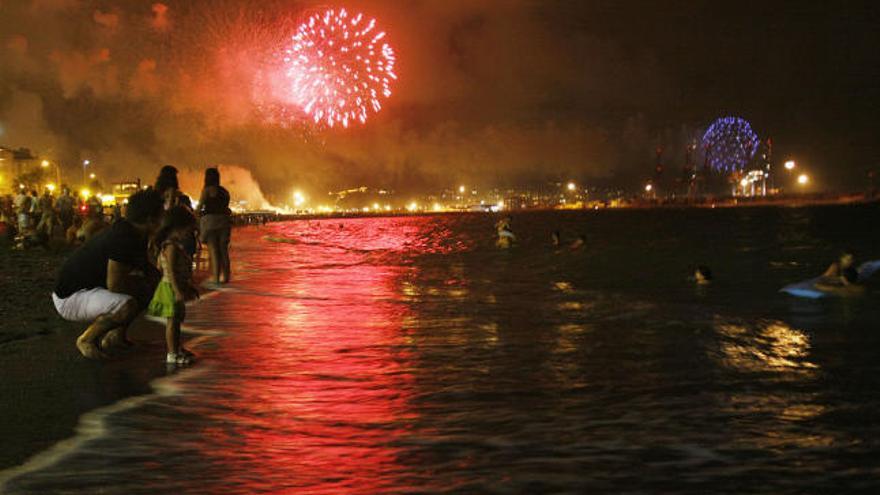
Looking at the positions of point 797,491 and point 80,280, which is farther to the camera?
point 80,280

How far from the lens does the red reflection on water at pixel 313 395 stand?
6137 mm

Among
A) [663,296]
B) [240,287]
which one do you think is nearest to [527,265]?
[663,296]

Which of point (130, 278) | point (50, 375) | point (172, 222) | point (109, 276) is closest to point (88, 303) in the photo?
point (109, 276)

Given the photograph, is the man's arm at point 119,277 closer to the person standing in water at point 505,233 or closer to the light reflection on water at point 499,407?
the light reflection on water at point 499,407

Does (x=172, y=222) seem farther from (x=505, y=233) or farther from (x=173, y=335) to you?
(x=505, y=233)

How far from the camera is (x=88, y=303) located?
9.63 meters

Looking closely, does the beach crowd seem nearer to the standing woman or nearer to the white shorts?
the white shorts

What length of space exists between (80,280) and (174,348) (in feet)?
3.90

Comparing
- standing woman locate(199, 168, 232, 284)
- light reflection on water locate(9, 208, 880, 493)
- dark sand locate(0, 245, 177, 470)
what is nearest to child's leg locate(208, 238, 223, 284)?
standing woman locate(199, 168, 232, 284)

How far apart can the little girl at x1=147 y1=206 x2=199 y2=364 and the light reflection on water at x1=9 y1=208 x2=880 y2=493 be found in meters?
0.51

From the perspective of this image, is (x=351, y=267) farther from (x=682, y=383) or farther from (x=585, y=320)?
(x=682, y=383)

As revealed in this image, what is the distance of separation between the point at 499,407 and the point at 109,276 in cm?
445

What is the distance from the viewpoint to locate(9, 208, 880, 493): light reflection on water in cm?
596

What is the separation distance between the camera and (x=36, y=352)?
33.9 ft
